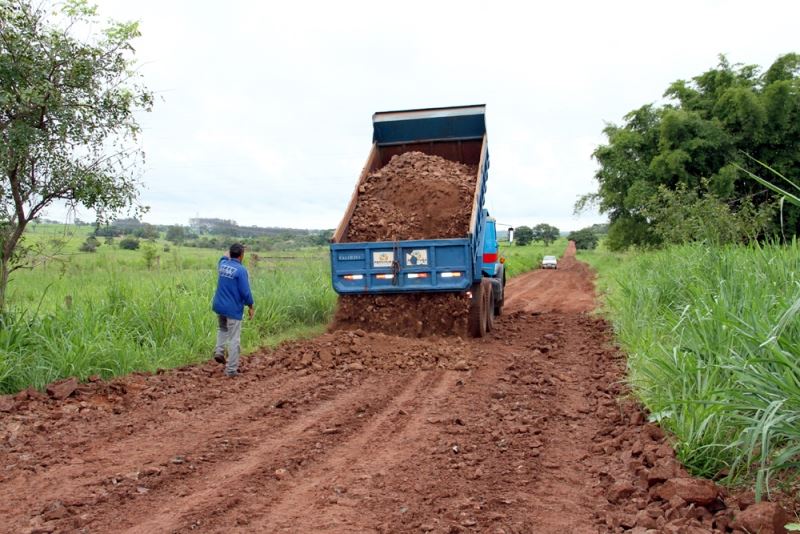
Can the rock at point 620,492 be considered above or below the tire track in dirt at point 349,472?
above

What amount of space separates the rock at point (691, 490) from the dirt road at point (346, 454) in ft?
0.05

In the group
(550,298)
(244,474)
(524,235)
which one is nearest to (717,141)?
(550,298)

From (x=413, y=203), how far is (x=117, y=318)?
4882 millimetres

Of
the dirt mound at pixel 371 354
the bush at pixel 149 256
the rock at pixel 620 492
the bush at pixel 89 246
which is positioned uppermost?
the bush at pixel 89 246

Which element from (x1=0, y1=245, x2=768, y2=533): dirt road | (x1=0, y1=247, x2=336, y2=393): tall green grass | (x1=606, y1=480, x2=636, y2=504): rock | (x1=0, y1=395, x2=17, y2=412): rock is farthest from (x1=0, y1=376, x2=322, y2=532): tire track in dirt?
(x1=606, y1=480, x2=636, y2=504): rock

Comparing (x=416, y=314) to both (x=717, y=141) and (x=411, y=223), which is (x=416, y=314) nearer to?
(x=411, y=223)

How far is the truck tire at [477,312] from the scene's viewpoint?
32.9 feet

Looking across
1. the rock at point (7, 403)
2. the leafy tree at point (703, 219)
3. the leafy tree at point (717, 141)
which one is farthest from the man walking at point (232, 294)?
the leafy tree at point (717, 141)

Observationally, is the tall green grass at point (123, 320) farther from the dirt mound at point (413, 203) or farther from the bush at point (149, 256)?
the bush at point (149, 256)

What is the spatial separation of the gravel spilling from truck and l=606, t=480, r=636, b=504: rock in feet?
19.7

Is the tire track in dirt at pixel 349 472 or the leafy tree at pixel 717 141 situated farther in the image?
the leafy tree at pixel 717 141

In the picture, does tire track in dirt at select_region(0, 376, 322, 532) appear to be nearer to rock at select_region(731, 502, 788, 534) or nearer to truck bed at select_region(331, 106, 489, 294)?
truck bed at select_region(331, 106, 489, 294)

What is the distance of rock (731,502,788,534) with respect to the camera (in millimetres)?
3012

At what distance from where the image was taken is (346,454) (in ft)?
15.8
